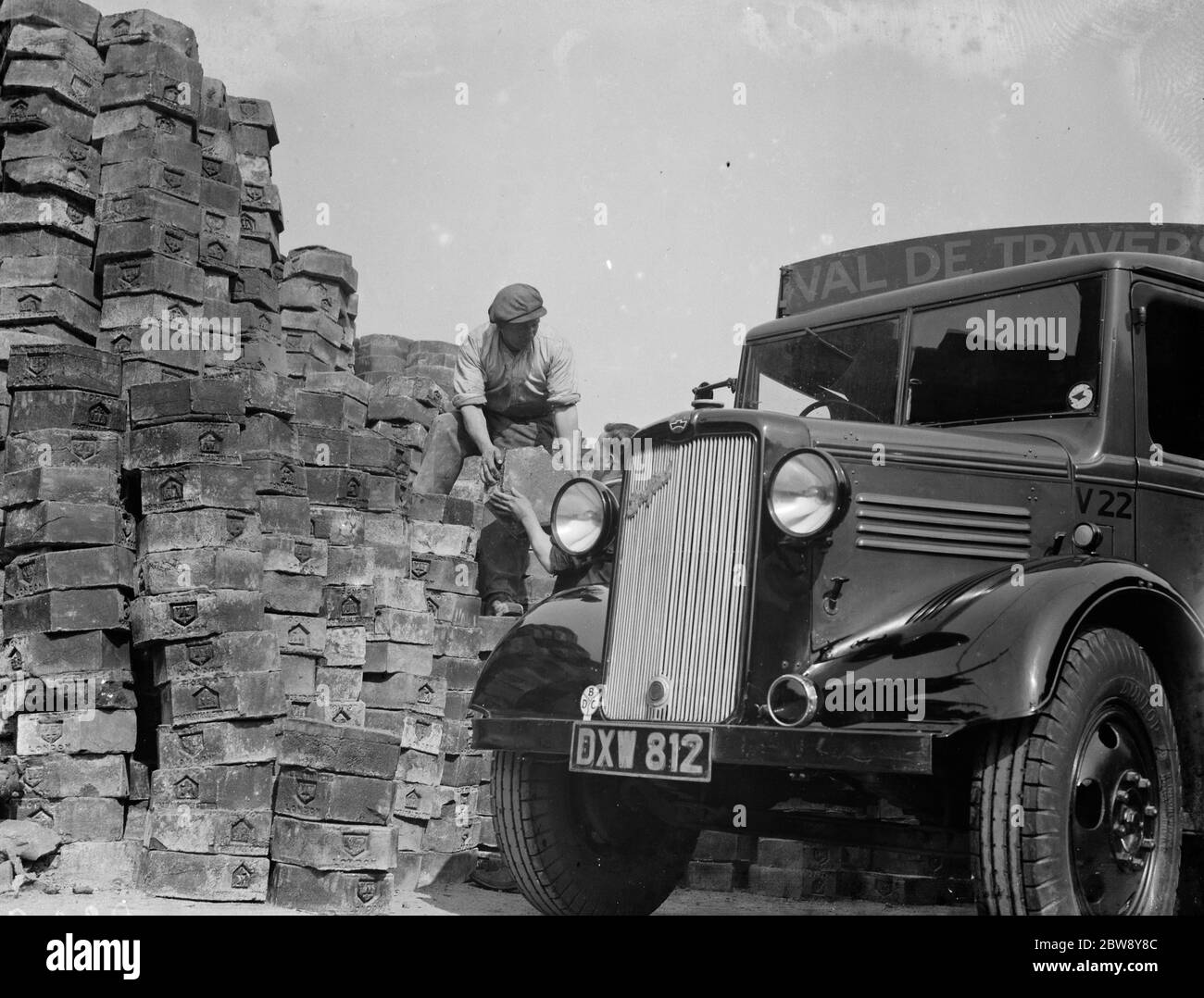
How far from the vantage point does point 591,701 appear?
4.45 meters

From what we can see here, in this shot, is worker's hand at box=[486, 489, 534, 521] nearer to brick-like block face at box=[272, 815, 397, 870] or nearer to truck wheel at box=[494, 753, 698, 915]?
brick-like block face at box=[272, 815, 397, 870]

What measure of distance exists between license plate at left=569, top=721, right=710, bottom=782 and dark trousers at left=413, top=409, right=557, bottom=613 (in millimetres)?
3460

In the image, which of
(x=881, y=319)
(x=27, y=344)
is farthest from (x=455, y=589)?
(x=881, y=319)

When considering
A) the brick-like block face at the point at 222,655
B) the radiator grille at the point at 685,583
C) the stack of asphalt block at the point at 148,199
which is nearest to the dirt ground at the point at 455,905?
the brick-like block face at the point at 222,655

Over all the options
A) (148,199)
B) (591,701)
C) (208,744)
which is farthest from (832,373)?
(148,199)

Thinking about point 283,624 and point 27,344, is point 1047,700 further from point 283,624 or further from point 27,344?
point 27,344

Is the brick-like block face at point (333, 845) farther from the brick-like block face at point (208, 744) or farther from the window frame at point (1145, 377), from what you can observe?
the window frame at point (1145, 377)

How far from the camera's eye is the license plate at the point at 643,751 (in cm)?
379

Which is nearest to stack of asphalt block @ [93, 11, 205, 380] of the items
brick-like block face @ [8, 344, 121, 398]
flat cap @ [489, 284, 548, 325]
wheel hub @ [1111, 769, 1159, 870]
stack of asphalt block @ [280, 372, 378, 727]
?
brick-like block face @ [8, 344, 121, 398]

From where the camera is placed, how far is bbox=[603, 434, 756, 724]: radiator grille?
161 inches
